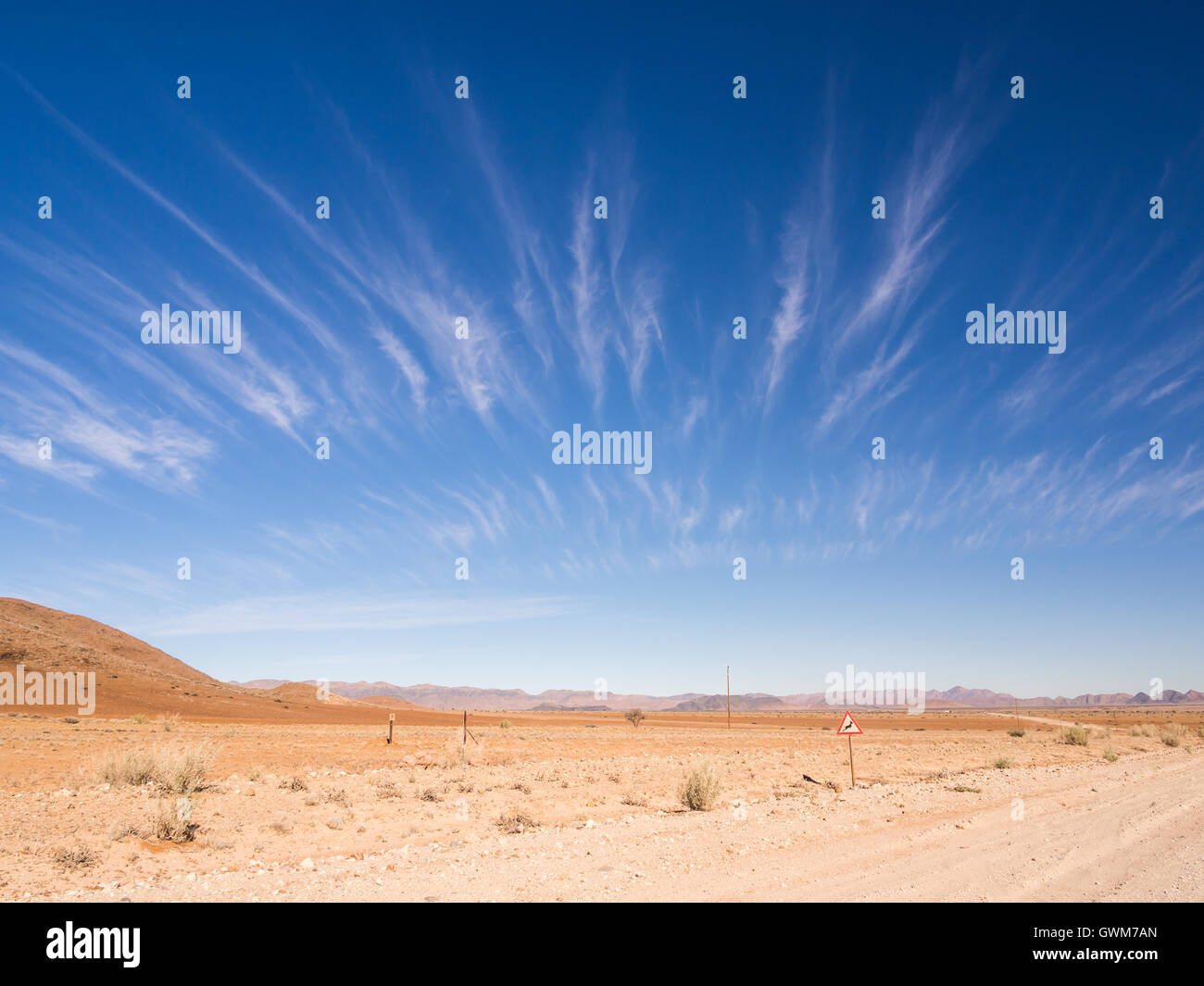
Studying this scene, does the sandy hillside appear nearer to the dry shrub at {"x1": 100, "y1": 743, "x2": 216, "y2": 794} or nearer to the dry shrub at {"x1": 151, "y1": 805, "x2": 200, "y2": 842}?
the dry shrub at {"x1": 100, "y1": 743, "x2": 216, "y2": 794}

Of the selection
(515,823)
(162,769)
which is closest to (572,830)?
(515,823)

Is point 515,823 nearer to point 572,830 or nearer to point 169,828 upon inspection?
point 572,830

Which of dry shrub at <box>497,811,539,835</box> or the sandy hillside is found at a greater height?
dry shrub at <box>497,811,539,835</box>

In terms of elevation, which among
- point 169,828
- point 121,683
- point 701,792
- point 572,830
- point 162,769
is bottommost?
point 121,683

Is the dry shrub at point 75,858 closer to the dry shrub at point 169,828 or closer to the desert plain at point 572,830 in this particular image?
the desert plain at point 572,830

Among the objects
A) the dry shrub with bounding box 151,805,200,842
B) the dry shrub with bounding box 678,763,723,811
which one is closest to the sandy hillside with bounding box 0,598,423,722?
the dry shrub with bounding box 151,805,200,842

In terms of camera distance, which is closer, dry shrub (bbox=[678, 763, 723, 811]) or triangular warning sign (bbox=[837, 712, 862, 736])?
dry shrub (bbox=[678, 763, 723, 811])

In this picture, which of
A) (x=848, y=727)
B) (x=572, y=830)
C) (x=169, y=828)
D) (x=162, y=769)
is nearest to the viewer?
(x=169, y=828)
